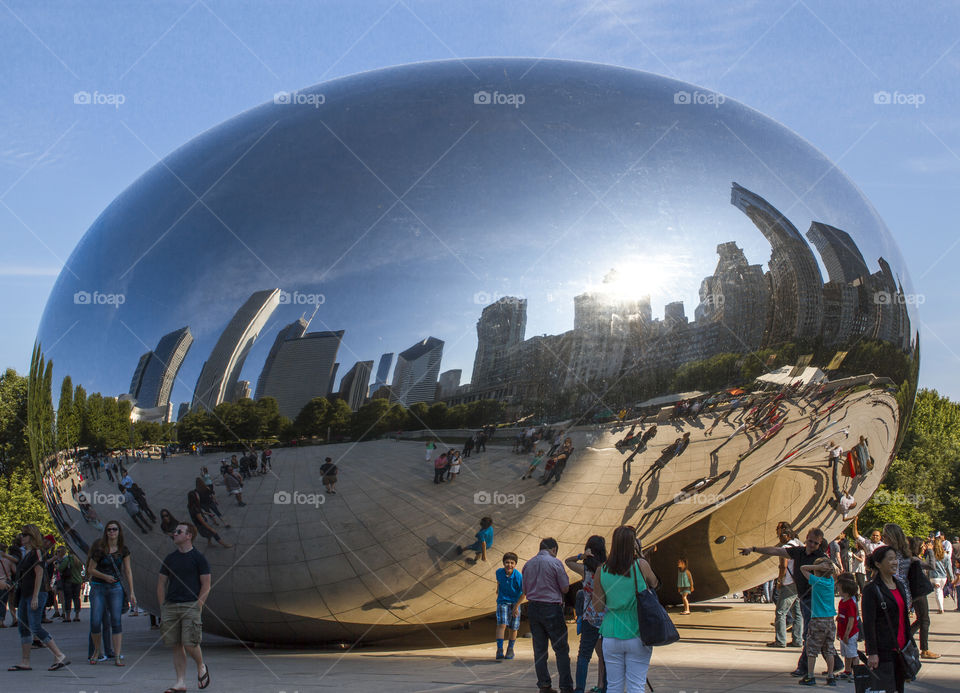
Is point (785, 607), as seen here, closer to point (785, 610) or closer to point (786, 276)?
point (785, 610)

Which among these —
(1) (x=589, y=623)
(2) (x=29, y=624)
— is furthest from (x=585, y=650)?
(2) (x=29, y=624)

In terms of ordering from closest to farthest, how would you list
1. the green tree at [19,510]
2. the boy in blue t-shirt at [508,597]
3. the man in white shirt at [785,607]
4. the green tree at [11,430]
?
the boy in blue t-shirt at [508,597] < the man in white shirt at [785,607] < the green tree at [19,510] < the green tree at [11,430]

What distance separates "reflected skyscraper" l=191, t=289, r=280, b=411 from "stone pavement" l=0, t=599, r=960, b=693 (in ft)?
6.77

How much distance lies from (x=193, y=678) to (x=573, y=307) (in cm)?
399

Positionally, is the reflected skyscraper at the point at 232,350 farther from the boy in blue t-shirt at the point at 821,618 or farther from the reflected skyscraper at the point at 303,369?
the boy in blue t-shirt at the point at 821,618

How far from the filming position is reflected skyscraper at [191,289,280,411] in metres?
6.15

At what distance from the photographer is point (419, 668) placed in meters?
6.64

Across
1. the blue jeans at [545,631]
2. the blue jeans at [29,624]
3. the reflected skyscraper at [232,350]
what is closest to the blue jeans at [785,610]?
the blue jeans at [545,631]

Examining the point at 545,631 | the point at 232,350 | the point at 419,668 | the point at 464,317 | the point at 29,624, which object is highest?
the point at 464,317

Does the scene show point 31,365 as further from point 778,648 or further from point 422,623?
point 778,648

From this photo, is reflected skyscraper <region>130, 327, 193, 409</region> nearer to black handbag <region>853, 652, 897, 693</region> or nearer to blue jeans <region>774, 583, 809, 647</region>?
black handbag <region>853, 652, 897, 693</region>

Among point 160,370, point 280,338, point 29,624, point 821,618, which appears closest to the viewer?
point 280,338

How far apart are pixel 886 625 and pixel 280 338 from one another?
4.28 meters

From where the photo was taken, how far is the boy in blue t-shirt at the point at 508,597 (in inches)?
265
